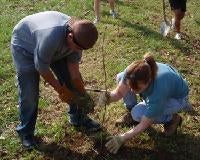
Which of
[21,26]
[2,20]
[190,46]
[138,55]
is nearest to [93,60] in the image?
[138,55]

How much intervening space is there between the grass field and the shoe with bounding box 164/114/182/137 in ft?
0.29

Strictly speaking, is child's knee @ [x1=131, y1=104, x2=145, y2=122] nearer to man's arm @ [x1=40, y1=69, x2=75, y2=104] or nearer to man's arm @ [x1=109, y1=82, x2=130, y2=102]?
man's arm @ [x1=109, y1=82, x2=130, y2=102]

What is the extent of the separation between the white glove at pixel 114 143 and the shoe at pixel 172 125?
797 millimetres

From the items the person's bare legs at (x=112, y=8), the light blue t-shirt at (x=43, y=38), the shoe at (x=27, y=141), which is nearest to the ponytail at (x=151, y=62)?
the light blue t-shirt at (x=43, y=38)

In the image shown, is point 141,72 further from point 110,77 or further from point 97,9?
point 97,9

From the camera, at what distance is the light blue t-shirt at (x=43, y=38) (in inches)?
159

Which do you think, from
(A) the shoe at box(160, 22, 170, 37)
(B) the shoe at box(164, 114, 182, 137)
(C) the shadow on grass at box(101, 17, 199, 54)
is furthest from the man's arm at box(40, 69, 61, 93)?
(A) the shoe at box(160, 22, 170, 37)

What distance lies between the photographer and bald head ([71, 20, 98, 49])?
3.86 metres

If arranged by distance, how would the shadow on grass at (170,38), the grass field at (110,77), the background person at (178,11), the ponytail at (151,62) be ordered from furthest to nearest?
the background person at (178,11), the shadow on grass at (170,38), the grass field at (110,77), the ponytail at (151,62)

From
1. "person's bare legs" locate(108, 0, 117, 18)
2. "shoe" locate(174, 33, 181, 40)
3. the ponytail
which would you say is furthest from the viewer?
"person's bare legs" locate(108, 0, 117, 18)

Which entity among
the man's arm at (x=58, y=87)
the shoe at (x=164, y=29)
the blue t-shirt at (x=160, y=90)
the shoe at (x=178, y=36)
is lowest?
the shoe at (x=178, y=36)

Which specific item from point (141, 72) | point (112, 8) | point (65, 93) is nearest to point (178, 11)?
point (112, 8)

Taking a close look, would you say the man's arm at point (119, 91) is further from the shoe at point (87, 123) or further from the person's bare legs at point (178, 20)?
the person's bare legs at point (178, 20)

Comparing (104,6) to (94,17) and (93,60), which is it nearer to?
(94,17)
